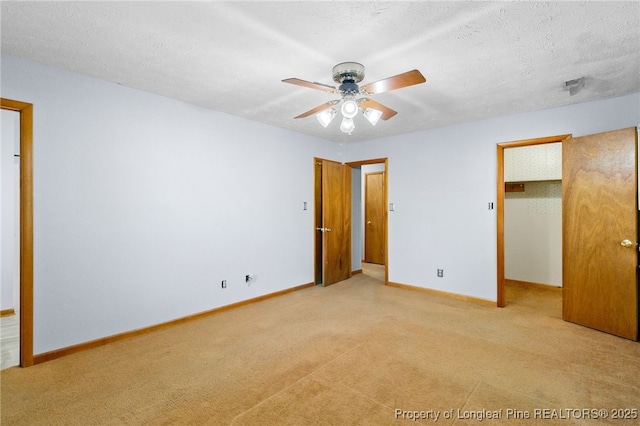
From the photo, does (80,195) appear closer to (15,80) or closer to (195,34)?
(15,80)

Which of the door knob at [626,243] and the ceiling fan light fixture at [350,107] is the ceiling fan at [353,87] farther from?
the door knob at [626,243]

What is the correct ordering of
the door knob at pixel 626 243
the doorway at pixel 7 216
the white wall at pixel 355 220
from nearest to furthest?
1. the door knob at pixel 626 243
2. the doorway at pixel 7 216
3. the white wall at pixel 355 220

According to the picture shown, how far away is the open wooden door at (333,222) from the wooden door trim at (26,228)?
3.47m

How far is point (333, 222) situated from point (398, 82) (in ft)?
10.9

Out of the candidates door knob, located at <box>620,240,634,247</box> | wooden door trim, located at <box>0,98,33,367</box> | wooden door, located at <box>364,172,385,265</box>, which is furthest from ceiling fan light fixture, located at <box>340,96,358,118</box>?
wooden door, located at <box>364,172,385,265</box>

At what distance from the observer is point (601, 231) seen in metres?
3.07

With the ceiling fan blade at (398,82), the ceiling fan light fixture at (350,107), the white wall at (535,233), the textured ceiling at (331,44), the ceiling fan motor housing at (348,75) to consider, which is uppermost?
the textured ceiling at (331,44)

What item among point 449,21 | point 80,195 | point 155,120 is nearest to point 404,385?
point 449,21

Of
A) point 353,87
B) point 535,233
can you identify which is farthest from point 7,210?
point 535,233

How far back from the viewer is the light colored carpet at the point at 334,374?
191cm

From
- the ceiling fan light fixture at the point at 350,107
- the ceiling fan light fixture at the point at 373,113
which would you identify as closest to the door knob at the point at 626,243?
the ceiling fan light fixture at the point at 373,113

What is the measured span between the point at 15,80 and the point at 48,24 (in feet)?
2.67

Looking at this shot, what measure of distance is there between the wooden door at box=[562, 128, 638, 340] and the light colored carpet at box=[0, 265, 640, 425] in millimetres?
228

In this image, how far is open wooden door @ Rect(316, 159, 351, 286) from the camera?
16.5 ft
